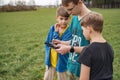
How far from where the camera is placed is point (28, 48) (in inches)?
411

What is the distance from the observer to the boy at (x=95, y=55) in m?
2.75

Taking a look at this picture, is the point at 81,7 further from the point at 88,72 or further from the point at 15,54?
the point at 15,54

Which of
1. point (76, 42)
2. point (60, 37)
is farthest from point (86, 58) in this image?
point (60, 37)

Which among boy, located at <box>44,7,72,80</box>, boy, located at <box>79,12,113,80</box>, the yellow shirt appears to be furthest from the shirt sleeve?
the yellow shirt

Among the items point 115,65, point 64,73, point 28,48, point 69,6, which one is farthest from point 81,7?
point 28,48

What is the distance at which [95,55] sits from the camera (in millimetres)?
2740

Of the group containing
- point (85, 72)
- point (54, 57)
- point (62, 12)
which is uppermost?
point (62, 12)

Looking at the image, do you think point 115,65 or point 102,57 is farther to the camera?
point 115,65

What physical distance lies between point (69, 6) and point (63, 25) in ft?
2.58

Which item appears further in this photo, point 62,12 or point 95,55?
point 62,12

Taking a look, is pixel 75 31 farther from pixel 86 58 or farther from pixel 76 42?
pixel 86 58

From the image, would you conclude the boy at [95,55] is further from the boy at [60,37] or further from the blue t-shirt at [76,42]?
the boy at [60,37]

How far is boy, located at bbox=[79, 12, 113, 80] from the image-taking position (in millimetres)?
2746

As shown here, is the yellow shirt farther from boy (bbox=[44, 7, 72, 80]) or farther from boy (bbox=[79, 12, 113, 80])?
boy (bbox=[79, 12, 113, 80])
